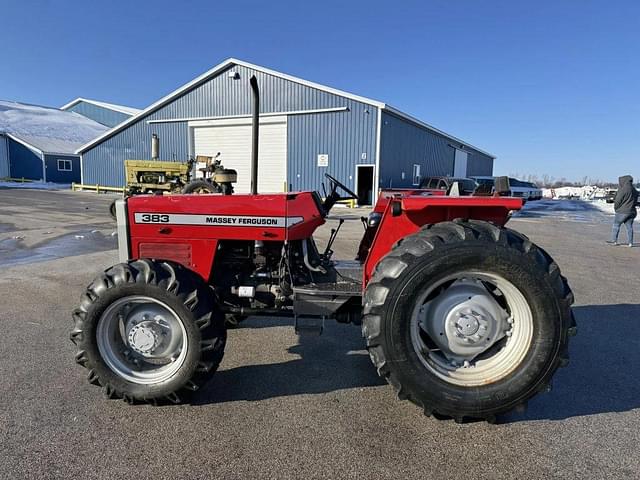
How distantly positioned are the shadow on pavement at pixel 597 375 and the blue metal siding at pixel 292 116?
50.8 feet

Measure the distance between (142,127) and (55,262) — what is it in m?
20.6

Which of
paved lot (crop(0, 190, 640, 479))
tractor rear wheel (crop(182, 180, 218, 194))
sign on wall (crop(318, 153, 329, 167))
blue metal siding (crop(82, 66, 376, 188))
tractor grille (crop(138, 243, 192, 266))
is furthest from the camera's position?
sign on wall (crop(318, 153, 329, 167))

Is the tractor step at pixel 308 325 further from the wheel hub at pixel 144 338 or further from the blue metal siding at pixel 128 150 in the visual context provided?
the blue metal siding at pixel 128 150

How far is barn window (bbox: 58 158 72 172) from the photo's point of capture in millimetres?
34938

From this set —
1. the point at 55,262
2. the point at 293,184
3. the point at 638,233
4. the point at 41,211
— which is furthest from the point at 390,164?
the point at 55,262

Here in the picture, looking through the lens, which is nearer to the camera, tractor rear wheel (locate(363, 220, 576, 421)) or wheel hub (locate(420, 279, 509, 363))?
tractor rear wheel (locate(363, 220, 576, 421))

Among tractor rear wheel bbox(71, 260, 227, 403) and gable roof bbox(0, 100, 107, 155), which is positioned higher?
gable roof bbox(0, 100, 107, 155)

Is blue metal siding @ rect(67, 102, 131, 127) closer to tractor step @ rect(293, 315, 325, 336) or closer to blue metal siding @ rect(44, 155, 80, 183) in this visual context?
blue metal siding @ rect(44, 155, 80, 183)

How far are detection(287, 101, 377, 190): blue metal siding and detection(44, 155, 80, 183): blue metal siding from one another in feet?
81.3

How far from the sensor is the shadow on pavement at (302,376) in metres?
2.90

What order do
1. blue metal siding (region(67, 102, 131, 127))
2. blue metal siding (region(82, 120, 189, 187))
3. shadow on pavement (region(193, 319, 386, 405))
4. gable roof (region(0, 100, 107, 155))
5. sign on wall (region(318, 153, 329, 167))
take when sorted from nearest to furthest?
1. shadow on pavement (region(193, 319, 386, 405))
2. sign on wall (region(318, 153, 329, 167))
3. blue metal siding (region(82, 120, 189, 187))
4. gable roof (region(0, 100, 107, 155))
5. blue metal siding (region(67, 102, 131, 127))

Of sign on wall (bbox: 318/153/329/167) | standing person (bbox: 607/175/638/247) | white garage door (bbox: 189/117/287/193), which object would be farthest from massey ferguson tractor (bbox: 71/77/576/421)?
white garage door (bbox: 189/117/287/193)

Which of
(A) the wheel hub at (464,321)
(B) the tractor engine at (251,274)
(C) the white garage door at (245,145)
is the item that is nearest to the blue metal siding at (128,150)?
(C) the white garage door at (245,145)

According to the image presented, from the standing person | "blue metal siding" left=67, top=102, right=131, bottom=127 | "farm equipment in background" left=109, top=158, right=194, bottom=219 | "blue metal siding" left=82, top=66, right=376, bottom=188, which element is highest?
"blue metal siding" left=67, top=102, right=131, bottom=127
